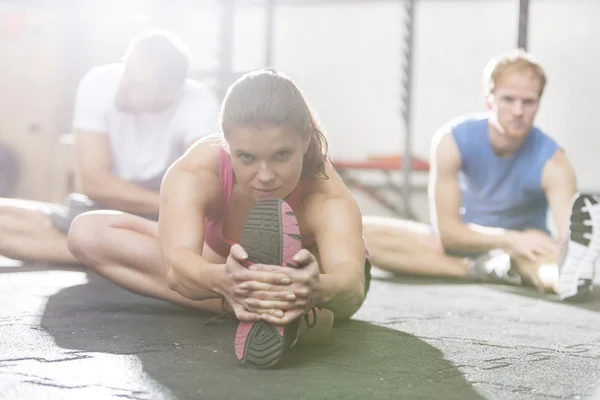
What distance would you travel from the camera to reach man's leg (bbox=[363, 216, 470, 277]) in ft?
9.45

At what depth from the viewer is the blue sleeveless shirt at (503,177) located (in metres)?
2.68

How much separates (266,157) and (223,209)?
0.27 meters

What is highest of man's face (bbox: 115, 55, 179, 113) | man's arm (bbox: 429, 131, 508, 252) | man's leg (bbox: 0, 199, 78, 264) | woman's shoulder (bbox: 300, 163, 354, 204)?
man's face (bbox: 115, 55, 179, 113)

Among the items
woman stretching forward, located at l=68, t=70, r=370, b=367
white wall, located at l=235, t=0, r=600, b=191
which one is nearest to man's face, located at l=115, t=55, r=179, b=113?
woman stretching forward, located at l=68, t=70, r=370, b=367

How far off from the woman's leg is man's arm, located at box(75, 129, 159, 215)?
485mm

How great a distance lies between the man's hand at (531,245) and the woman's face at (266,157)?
1.41 metres

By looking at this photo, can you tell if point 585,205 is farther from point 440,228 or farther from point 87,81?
point 87,81

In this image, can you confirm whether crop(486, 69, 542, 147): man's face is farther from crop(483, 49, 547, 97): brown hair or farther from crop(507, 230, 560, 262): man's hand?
crop(507, 230, 560, 262): man's hand

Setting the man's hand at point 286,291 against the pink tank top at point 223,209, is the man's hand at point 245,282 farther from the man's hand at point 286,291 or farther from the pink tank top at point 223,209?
the pink tank top at point 223,209

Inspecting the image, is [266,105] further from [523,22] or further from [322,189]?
[523,22]

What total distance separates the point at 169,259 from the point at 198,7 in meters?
4.50

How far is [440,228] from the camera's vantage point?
2.75m

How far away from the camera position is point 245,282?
47.8 inches

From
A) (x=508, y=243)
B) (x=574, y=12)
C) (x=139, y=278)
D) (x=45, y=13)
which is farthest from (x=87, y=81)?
(x=574, y=12)
